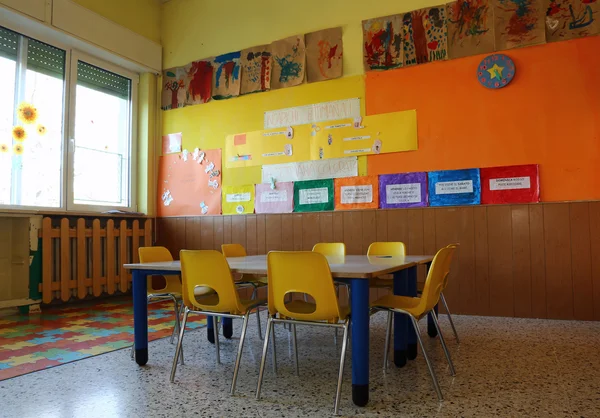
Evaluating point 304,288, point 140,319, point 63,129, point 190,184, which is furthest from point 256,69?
point 304,288

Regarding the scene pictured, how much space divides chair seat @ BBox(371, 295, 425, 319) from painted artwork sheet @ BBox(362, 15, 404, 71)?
297cm

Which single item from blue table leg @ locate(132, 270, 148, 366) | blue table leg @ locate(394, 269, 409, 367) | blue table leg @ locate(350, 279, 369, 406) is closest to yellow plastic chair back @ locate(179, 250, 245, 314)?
blue table leg @ locate(132, 270, 148, 366)

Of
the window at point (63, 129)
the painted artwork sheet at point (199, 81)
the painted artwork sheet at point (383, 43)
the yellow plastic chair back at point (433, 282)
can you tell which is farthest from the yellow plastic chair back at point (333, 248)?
the window at point (63, 129)

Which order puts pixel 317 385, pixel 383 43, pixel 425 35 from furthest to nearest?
1. pixel 383 43
2. pixel 425 35
3. pixel 317 385

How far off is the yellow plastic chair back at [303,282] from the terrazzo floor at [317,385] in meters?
0.42

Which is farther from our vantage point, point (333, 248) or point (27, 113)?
point (27, 113)

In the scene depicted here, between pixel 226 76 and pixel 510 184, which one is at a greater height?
pixel 226 76

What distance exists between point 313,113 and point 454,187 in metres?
1.80

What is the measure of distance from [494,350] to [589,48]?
9.39 feet

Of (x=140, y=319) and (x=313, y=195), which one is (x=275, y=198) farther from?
(x=140, y=319)

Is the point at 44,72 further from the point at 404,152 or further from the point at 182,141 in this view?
the point at 404,152

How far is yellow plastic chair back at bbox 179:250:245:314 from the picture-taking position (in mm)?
2430

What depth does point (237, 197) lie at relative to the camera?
5605 mm

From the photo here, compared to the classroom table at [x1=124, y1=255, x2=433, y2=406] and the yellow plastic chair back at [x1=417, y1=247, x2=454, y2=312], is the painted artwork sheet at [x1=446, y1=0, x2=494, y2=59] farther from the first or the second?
the yellow plastic chair back at [x1=417, y1=247, x2=454, y2=312]
